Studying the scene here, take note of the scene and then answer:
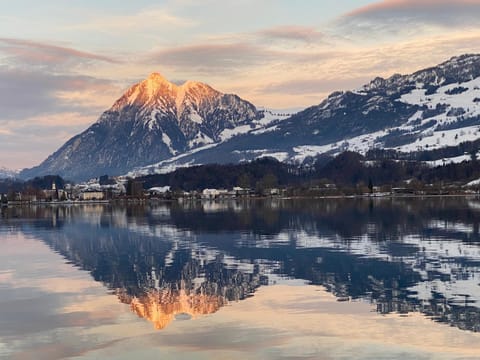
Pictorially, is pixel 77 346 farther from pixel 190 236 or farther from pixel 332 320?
pixel 190 236

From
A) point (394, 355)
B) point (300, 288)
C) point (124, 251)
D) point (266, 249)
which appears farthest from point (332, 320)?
point (124, 251)

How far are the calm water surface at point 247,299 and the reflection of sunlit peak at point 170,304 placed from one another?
47 mm

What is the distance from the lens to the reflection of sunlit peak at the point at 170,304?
28688mm

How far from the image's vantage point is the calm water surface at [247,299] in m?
23.6

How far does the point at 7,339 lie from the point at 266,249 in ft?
94.1

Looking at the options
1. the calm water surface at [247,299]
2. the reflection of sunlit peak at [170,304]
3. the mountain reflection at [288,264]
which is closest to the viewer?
the calm water surface at [247,299]

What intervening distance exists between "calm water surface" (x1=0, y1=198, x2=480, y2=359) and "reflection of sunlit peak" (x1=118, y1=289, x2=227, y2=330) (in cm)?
5

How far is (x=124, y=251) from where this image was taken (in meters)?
54.9

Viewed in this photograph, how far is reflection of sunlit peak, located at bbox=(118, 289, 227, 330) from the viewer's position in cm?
Answer: 2869

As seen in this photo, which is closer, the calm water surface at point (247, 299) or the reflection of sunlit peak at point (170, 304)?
the calm water surface at point (247, 299)

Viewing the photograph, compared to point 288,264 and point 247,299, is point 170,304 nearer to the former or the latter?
point 247,299

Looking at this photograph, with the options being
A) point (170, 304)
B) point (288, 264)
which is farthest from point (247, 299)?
point (288, 264)

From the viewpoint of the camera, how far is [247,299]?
105 feet

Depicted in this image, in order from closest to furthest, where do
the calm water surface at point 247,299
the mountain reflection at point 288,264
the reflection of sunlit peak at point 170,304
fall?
the calm water surface at point 247,299 < the reflection of sunlit peak at point 170,304 < the mountain reflection at point 288,264
